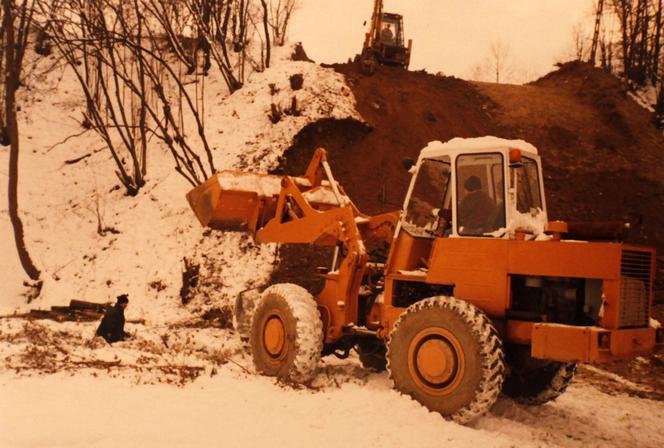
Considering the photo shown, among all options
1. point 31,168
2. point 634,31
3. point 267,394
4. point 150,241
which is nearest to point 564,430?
point 267,394

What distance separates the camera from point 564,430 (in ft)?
24.2

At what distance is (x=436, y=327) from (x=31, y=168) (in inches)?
851

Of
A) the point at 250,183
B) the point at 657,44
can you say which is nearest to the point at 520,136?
the point at 657,44

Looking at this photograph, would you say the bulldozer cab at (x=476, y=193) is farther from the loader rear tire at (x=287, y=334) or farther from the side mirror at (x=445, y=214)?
the loader rear tire at (x=287, y=334)

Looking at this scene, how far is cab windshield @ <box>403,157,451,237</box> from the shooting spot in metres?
8.05

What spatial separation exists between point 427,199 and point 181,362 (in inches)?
160

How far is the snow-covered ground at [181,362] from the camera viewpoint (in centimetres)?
592

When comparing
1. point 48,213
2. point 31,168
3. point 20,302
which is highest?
point 31,168

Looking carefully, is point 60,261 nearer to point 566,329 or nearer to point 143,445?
point 143,445

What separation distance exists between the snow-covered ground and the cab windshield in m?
2.15

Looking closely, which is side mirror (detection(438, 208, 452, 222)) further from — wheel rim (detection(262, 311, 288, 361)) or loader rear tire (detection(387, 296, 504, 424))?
wheel rim (detection(262, 311, 288, 361))

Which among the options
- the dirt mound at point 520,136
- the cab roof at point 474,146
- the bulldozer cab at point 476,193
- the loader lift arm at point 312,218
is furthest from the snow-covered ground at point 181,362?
the cab roof at point 474,146

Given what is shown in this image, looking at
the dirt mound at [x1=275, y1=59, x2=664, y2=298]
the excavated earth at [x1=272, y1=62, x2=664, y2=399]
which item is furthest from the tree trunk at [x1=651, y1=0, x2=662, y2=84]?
the dirt mound at [x1=275, y1=59, x2=664, y2=298]

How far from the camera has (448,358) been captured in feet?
22.4
